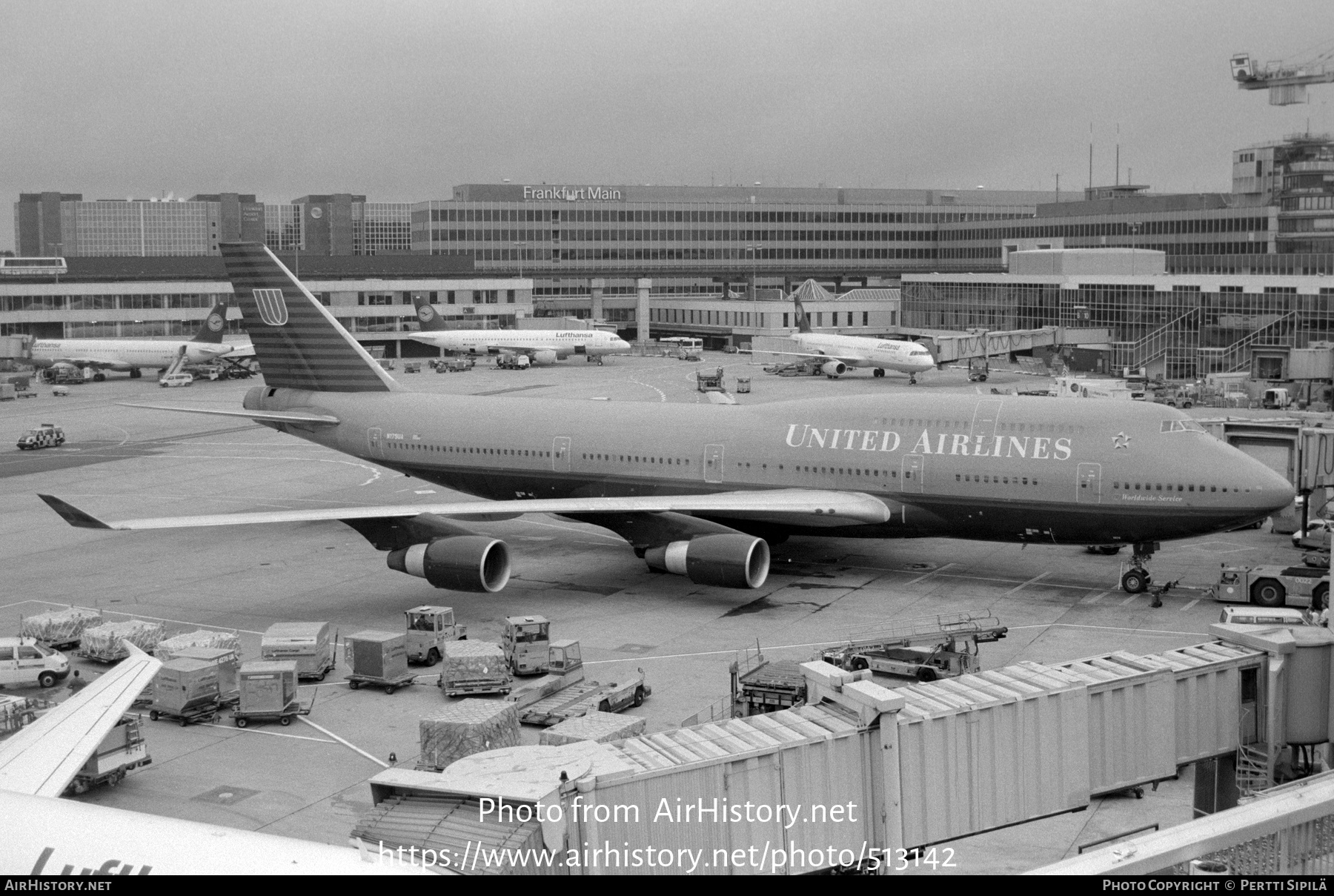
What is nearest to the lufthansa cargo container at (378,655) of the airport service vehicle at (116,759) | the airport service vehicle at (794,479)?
the airport service vehicle at (794,479)

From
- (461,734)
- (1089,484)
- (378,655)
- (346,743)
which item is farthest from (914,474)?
(346,743)

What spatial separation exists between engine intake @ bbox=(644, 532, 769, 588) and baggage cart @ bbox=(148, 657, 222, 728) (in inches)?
496

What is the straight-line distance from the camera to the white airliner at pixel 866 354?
98.1m

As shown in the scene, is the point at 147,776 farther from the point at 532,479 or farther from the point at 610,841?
the point at 532,479

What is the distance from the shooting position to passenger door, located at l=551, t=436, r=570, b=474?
4100 centimetres

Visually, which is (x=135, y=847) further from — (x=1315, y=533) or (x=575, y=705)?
(x=1315, y=533)

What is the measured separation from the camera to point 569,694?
88.4ft

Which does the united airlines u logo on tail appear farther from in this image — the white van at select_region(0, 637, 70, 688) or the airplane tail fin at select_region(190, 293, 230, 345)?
the airplane tail fin at select_region(190, 293, 230, 345)

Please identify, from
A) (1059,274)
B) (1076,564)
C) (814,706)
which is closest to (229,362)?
(1059,274)

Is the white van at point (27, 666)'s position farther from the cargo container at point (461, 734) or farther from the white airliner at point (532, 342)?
the white airliner at point (532, 342)

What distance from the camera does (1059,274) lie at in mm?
108438

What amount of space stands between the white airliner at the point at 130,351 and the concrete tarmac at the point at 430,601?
4885 centimetres

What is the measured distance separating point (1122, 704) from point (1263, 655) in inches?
92.1

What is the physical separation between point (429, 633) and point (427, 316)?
94211 mm
